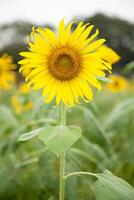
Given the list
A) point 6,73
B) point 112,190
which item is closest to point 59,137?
point 112,190

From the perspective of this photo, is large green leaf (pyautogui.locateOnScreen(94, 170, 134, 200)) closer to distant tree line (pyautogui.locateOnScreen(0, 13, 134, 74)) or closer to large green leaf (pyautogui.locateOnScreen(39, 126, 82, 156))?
large green leaf (pyautogui.locateOnScreen(39, 126, 82, 156))

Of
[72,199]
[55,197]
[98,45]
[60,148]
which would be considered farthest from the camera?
[55,197]

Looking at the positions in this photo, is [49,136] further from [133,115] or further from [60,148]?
[133,115]

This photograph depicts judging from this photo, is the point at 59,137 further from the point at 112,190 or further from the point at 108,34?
the point at 108,34

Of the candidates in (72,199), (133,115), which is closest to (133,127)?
(133,115)

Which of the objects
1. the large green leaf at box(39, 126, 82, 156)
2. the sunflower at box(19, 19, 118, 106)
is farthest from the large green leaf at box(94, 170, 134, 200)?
the sunflower at box(19, 19, 118, 106)

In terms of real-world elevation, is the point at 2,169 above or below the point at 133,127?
above

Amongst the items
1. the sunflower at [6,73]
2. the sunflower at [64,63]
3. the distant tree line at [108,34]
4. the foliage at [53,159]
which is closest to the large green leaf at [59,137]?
the sunflower at [64,63]
